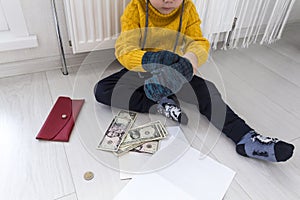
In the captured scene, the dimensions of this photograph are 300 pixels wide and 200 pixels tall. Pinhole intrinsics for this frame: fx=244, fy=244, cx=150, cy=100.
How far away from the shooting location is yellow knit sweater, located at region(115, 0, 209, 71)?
80cm

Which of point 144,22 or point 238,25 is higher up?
point 144,22

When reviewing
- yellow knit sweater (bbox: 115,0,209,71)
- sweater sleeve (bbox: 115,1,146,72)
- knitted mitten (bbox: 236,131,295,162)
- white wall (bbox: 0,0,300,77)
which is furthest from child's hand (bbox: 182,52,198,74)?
white wall (bbox: 0,0,300,77)

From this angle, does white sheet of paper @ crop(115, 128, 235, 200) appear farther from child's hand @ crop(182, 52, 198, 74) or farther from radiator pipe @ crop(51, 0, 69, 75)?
radiator pipe @ crop(51, 0, 69, 75)

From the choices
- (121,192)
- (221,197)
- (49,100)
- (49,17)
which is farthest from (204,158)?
(49,17)

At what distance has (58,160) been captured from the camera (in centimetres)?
69

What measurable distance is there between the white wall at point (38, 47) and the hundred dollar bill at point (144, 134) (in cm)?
53

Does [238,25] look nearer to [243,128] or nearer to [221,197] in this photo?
[243,128]

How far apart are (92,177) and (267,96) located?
29.4 inches

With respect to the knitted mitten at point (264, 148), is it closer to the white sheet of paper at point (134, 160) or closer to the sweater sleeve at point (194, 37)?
the white sheet of paper at point (134, 160)

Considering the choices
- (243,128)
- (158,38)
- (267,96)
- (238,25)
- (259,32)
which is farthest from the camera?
(259,32)

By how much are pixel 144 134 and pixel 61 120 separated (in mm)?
278

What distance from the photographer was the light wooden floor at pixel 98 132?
2.08 ft

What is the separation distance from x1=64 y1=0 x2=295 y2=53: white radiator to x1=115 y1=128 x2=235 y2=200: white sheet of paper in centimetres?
55

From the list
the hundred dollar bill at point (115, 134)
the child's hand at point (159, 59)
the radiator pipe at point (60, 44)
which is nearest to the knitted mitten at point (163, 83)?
the child's hand at point (159, 59)
